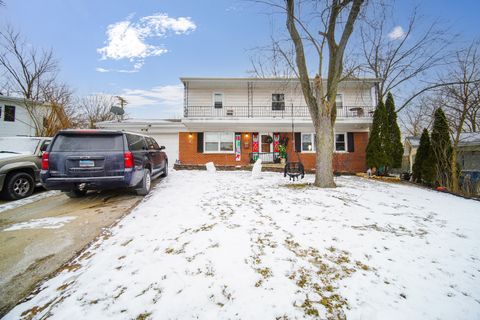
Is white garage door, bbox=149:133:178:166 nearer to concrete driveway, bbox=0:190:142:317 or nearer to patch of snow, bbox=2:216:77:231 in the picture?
concrete driveway, bbox=0:190:142:317

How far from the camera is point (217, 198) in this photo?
15.9 feet

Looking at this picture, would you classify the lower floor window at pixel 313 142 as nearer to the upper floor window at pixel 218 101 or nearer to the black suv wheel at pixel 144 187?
the upper floor window at pixel 218 101

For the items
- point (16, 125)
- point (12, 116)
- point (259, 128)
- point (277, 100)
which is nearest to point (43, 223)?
point (259, 128)

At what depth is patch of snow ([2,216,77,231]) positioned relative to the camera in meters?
3.31

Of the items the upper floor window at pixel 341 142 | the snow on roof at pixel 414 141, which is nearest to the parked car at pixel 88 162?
the upper floor window at pixel 341 142

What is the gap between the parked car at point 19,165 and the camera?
4.96 metres

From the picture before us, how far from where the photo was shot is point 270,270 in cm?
207

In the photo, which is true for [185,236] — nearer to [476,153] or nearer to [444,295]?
[444,295]

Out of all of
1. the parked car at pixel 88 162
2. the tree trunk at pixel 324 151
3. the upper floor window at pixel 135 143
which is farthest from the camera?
the tree trunk at pixel 324 151

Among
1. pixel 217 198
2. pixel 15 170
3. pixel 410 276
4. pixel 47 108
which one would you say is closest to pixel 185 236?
pixel 217 198

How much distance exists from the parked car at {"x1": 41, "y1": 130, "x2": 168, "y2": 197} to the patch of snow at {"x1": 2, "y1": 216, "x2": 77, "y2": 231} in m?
0.74

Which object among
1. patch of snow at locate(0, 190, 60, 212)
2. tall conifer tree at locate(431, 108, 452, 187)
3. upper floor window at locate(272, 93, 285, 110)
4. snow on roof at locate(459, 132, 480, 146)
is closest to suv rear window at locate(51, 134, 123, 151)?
patch of snow at locate(0, 190, 60, 212)

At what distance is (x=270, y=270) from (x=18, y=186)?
717 cm

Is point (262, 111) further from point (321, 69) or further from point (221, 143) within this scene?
point (321, 69)
